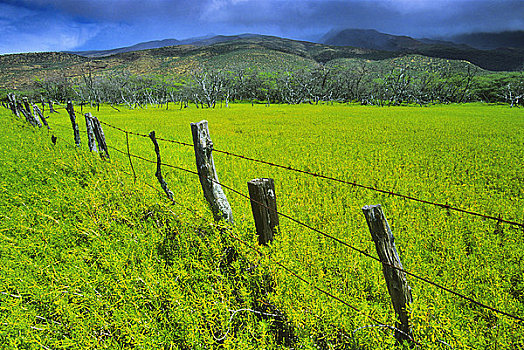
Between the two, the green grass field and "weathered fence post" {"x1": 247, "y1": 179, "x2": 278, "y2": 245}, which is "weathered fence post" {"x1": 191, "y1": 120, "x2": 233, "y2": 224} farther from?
"weathered fence post" {"x1": 247, "y1": 179, "x2": 278, "y2": 245}

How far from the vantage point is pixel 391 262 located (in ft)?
7.20

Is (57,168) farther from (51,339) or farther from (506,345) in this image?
(506,345)

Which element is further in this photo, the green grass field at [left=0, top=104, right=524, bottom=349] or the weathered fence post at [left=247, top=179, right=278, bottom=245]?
the weathered fence post at [left=247, top=179, right=278, bottom=245]

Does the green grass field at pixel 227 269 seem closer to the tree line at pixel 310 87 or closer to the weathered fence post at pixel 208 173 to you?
the weathered fence post at pixel 208 173

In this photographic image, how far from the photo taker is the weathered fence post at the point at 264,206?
9.36 ft

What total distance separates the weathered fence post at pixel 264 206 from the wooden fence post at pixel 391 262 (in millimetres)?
1077

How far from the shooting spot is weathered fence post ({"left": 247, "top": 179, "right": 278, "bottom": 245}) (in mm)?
2852

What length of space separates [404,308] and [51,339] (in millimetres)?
3087

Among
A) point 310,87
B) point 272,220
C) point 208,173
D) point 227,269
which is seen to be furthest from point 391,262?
point 310,87

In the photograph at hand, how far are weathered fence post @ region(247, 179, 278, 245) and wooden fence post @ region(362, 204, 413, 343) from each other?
1077 mm

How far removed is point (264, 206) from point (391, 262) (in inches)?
51.7

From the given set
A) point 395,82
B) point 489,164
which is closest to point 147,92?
point 395,82

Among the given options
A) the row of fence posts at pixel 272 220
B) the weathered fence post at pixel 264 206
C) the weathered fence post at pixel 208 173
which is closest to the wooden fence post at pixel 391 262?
the row of fence posts at pixel 272 220

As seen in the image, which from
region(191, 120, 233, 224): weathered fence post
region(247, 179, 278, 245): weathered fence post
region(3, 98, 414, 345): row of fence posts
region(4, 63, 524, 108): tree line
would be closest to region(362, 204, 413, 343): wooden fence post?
region(3, 98, 414, 345): row of fence posts
